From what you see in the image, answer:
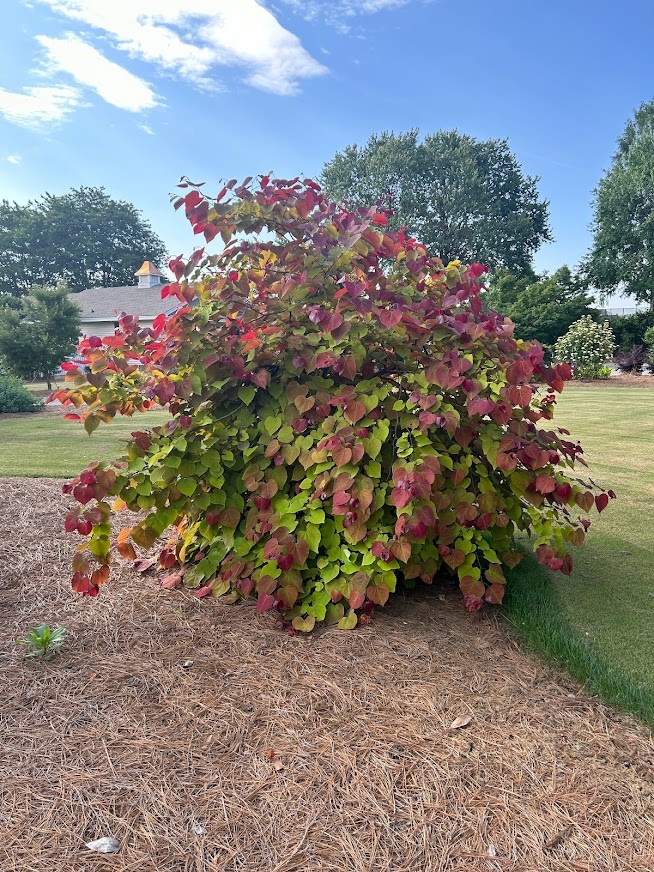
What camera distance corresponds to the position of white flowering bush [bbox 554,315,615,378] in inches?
650

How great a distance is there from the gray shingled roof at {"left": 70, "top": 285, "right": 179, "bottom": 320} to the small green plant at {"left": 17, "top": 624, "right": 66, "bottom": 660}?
24.1 metres

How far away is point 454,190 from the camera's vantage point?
30266mm

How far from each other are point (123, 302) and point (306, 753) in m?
28.0

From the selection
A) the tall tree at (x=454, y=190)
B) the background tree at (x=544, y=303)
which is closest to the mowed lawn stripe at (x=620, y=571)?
the background tree at (x=544, y=303)

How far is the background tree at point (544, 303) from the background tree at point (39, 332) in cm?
1458

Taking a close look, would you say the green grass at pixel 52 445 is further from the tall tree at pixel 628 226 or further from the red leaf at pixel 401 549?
the tall tree at pixel 628 226

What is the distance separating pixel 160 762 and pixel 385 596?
34.1 inches

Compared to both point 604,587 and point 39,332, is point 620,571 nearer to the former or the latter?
point 604,587

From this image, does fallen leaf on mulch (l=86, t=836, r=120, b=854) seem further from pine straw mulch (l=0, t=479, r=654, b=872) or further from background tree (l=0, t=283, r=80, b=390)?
background tree (l=0, t=283, r=80, b=390)

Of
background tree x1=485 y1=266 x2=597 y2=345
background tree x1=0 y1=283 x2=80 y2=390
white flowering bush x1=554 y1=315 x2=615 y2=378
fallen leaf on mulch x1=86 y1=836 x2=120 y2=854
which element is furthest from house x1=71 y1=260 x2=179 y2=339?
fallen leaf on mulch x1=86 y1=836 x2=120 y2=854

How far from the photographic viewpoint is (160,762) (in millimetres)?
1456

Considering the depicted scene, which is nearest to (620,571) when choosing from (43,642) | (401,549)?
(401,549)

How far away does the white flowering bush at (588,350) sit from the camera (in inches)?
650

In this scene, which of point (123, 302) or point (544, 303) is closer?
point (544, 303)
